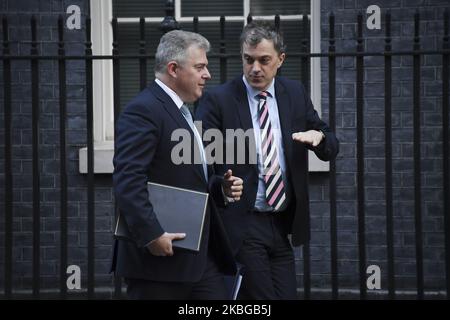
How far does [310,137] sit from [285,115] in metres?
0.26

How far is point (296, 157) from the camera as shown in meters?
4.79

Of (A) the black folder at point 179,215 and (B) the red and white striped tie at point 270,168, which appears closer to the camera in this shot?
(A) the black folder at point 179,215

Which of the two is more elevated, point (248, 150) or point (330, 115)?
point (330, 115)

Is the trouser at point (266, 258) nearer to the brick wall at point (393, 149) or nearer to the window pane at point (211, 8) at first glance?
the brick wall at point (393, 149)

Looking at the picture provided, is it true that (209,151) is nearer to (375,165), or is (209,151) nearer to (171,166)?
(171,166)

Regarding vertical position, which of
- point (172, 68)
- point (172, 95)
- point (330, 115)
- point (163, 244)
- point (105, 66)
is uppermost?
point (105, 66)

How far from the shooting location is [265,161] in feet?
15.6

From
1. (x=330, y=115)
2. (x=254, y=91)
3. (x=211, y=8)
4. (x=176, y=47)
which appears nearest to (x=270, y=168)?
(x=254, y=91)

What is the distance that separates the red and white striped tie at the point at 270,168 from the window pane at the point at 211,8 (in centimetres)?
309

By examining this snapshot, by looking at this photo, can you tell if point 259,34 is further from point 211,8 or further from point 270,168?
point 211,8

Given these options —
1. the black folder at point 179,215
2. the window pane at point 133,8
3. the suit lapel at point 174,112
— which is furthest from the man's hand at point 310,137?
the window pane at point 133,8

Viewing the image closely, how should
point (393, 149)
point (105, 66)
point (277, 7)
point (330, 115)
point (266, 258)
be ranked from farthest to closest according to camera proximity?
1. point (277, 7)
2. point (105, 66)
3. point (393, 149)
4. point (330, 115)
5. point (266, 258)

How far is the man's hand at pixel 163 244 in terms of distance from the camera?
4.12 meters

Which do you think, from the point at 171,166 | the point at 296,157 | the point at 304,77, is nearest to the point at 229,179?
the point at 171,166
